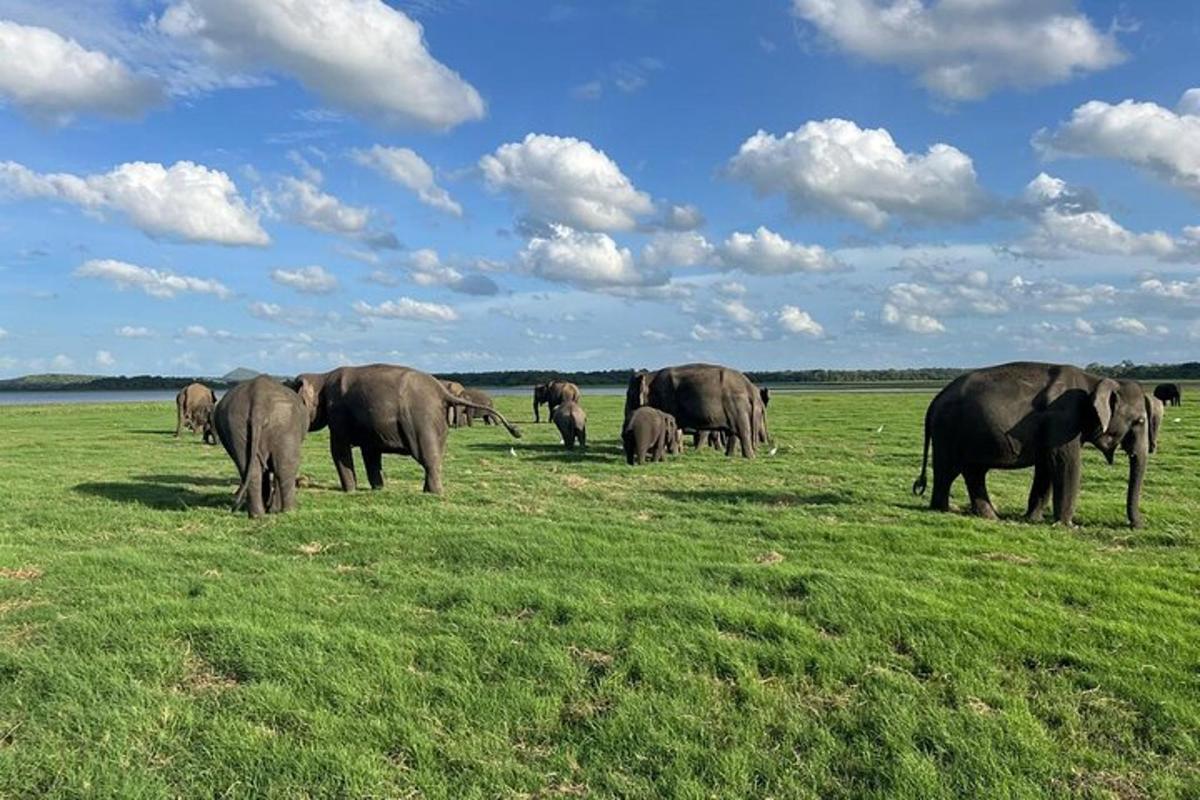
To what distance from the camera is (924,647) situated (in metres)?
7.05

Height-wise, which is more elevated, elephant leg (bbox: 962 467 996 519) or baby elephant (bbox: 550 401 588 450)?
baby elephant (bbox: 550 401 588 450)

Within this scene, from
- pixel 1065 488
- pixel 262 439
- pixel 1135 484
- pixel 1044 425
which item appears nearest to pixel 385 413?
pixel 262 439

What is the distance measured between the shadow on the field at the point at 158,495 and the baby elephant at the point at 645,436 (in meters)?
9.10

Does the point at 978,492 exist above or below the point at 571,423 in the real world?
below

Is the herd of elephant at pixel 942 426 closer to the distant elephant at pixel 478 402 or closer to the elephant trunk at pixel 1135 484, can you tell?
the elephant trunk at pixel 1135 484

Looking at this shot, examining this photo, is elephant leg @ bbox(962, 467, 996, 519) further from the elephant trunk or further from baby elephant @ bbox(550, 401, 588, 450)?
baby elephant @ bbox(550, 401, 588, 450)

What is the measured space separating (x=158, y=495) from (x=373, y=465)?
359 cm

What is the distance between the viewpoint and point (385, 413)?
1530 centimetres

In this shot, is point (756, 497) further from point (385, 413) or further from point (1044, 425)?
point (385, 413)

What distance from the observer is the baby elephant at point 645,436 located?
2111cm

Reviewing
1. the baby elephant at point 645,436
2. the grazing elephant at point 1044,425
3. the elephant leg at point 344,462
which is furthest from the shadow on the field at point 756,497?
the elephant leg at point 344,462

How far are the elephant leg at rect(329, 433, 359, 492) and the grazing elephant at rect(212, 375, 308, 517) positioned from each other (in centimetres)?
217

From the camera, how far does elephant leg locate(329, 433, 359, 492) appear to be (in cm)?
1583

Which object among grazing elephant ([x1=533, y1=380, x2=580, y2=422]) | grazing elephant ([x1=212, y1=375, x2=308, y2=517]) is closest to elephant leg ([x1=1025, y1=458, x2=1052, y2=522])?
grazing elephant ([x1=212, y1=375, x2=308, y2=517])
